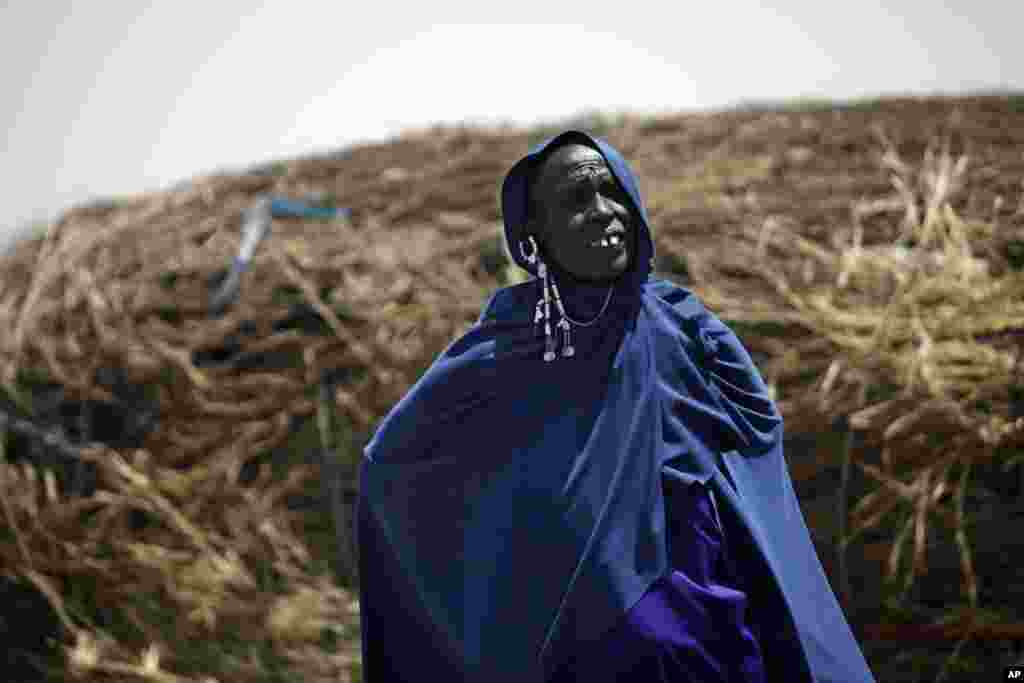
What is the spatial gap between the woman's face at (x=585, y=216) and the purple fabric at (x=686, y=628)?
44 centimetres

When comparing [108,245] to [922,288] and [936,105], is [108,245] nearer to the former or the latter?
[922,288]

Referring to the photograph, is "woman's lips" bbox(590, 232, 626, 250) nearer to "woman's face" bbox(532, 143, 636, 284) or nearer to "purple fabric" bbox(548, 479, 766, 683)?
"woman's face" bbox(532, 143, 636, 284)

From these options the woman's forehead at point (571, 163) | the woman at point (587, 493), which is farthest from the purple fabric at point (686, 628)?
the woman's forehead at point (571, 163)

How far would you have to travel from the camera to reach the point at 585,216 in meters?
2.01

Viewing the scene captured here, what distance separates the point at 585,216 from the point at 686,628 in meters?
0.78

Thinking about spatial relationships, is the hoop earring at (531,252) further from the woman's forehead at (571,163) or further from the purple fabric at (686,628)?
the purple fabric at (686,628)

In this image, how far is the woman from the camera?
1874 millimetres

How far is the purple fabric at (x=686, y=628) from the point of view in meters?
1.84

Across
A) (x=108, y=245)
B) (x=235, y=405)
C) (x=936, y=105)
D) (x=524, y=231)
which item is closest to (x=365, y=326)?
(x=235, y=405)

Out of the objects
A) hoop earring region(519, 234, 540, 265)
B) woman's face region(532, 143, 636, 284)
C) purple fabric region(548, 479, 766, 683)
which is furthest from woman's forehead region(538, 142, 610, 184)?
purple fabric region(548, 479, 766, 683)

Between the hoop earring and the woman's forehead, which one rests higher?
the woman's forehead

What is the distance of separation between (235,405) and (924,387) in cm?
265

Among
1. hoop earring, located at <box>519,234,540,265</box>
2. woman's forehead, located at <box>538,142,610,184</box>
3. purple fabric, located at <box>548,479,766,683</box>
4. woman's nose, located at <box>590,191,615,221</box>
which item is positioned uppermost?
woman's forehead, located at <box>538,142,610,184</box>

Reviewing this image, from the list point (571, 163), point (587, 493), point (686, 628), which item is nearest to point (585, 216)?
point (571, 163)
